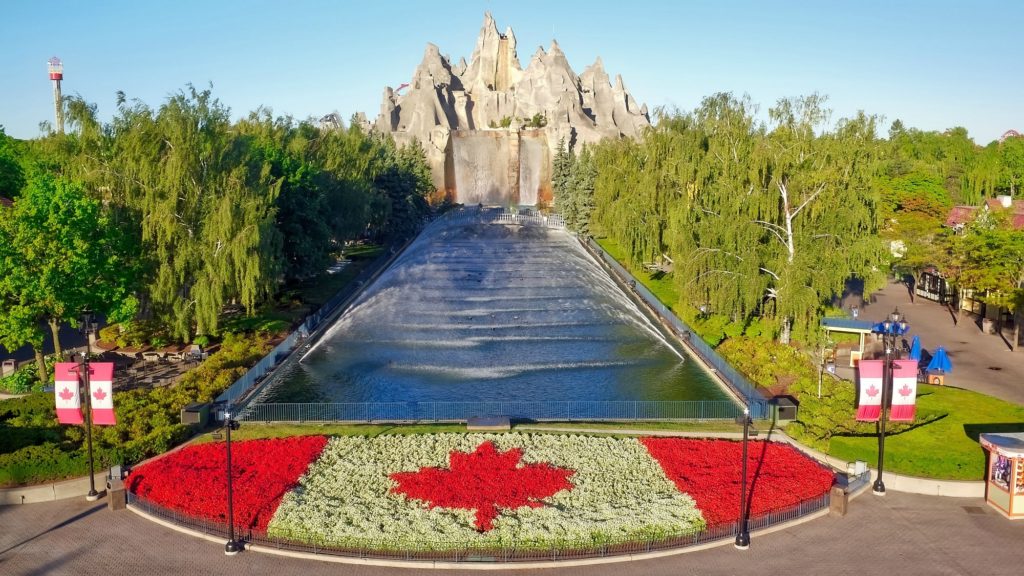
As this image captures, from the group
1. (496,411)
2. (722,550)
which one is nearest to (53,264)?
(496,411)

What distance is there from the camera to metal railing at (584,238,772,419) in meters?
29.6

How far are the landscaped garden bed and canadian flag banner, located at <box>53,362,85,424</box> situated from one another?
236cm

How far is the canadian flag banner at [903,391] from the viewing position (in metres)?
22.5

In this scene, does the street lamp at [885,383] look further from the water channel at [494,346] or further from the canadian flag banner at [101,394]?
the canadian flag banner at [101,394]

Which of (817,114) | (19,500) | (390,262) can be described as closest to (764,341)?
(817,114)

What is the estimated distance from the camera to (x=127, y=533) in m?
20.8

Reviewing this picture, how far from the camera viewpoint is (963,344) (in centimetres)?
4122

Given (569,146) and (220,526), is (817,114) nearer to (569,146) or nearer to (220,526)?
(220,526)

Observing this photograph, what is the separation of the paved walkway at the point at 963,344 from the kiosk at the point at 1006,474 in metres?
11.4

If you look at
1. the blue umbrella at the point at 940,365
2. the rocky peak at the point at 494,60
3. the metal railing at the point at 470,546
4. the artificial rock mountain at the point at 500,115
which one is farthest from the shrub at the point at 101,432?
the rocky peak at the point at 494,60

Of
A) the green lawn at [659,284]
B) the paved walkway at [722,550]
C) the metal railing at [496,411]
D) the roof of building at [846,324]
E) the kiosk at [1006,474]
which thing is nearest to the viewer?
the paved walkway at [722,550]

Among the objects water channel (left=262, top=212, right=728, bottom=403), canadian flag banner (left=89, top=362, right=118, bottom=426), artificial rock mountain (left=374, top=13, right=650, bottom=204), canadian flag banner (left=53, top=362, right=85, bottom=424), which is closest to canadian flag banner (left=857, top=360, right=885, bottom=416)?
water channel (left=262, top=212, right=728, bottom=403)

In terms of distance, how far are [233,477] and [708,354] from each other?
71.6ft

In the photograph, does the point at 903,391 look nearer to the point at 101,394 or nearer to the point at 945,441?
the point at 945,441
